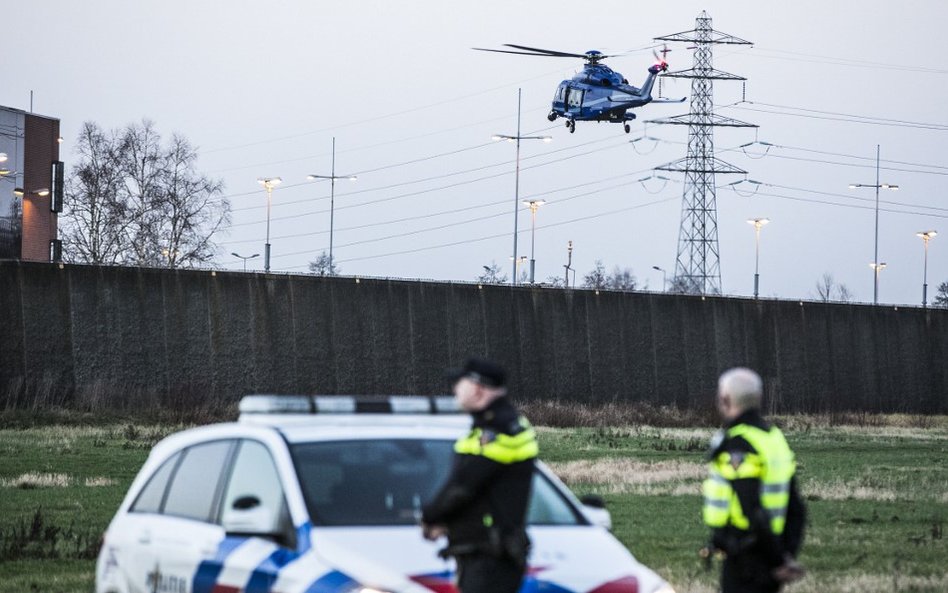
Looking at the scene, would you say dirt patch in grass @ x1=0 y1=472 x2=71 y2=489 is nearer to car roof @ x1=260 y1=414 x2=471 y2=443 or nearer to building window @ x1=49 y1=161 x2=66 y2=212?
car roof @ x1=260 y1=414 x2=471 y2=443

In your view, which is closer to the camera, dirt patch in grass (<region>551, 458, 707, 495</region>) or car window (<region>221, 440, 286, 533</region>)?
car window (<region>221, 440, 286, 533</region>)

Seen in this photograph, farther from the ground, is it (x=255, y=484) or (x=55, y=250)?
(x=55, y=250)

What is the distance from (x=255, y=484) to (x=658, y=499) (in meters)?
14.9

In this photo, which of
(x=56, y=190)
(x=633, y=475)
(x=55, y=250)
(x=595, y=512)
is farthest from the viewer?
(x=56, y=190)

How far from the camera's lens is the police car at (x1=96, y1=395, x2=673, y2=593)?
7496 millimetres

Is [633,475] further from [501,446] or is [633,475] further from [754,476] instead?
[501,446]

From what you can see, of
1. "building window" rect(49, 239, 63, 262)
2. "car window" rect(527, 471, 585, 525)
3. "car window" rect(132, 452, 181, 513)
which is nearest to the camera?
"car window" rect(527, 471, 585, 525)

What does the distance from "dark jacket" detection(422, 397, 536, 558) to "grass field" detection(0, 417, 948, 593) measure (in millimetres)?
6263

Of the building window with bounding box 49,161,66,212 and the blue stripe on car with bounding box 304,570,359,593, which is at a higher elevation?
the building window with bounding box 49,161,66,212

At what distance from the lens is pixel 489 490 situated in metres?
6.92

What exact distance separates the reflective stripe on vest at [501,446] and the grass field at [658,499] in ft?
20.6

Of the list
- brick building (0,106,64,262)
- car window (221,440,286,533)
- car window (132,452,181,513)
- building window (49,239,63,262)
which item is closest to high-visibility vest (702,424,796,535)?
car window (221,440,286,533)

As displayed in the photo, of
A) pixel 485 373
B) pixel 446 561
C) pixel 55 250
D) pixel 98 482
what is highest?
pixel 55 250

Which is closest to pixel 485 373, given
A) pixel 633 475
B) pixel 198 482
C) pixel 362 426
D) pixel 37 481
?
pixel 362 426
